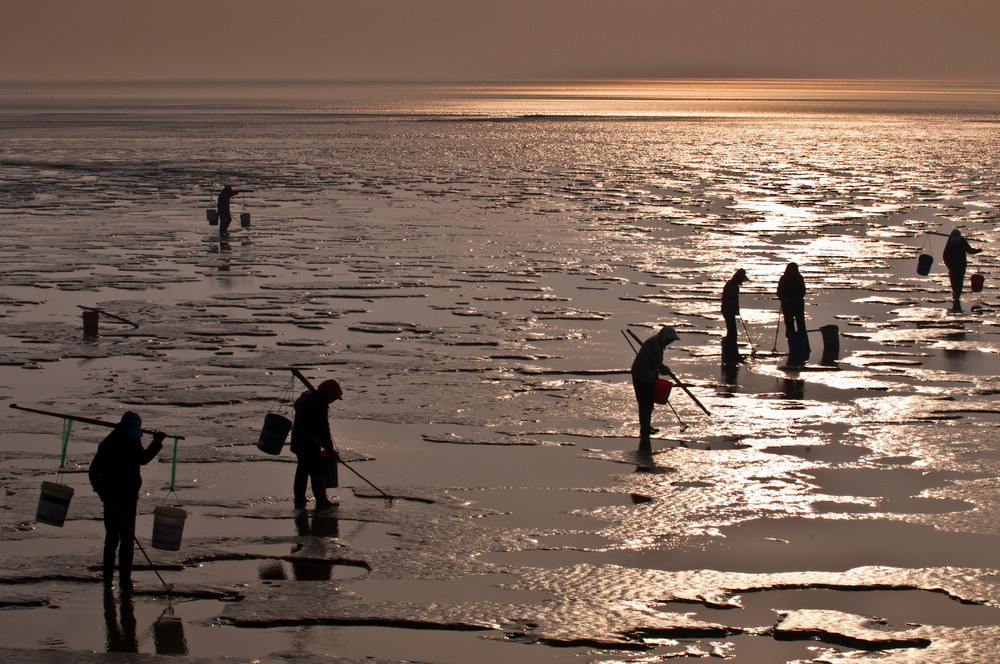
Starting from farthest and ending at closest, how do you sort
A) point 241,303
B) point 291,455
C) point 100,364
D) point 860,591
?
point 241,303 → point 100,364 → point 291,455 → point 860,591

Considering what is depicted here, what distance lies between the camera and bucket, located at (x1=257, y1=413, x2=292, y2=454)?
1099cm

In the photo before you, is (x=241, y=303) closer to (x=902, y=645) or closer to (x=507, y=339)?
(x=507, y=339)

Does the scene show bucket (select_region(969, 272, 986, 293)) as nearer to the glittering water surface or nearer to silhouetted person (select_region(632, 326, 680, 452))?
the glittering water surface

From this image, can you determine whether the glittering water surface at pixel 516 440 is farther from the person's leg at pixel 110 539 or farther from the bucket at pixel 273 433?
the bucket at pixel 273 433

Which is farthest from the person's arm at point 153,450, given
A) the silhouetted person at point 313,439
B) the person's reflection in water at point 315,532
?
the silhouetted person at point 313,439

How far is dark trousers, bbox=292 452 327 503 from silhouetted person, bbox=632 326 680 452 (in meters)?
3.62

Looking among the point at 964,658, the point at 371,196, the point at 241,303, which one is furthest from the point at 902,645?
the point at 371,196

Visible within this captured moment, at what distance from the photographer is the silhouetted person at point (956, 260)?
20.7m

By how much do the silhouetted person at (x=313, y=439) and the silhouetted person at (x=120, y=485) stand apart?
77.8 inches

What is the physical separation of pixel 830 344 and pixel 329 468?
8.82m

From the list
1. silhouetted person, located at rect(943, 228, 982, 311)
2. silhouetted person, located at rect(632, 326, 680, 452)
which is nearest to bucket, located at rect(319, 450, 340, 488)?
silhouetted person, located at rect(632, 326, 680, 452)

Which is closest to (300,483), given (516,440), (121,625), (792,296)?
(121,625)

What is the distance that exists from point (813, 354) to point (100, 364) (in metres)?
10.2

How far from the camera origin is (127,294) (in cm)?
2228
